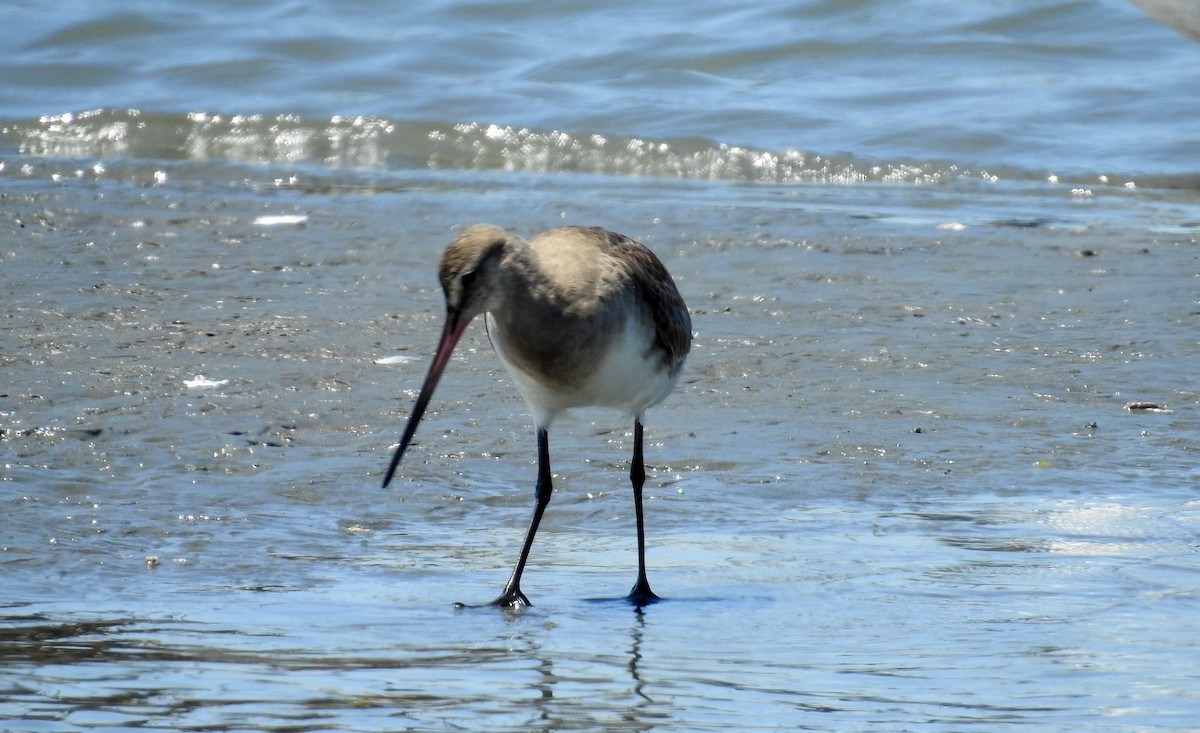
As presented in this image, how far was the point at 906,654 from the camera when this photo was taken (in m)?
4.07

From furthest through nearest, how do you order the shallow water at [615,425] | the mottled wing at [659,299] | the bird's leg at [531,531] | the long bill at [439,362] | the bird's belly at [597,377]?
the mottled wing at [659,299] < the bird's belly at [597,377] < the bird's leg at [531,531] < the long bill at [439,362] < the shallow water at [615,425]

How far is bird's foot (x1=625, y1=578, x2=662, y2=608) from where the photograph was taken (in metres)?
4.64

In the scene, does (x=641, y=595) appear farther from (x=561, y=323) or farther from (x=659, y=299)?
(x=659, y=299)

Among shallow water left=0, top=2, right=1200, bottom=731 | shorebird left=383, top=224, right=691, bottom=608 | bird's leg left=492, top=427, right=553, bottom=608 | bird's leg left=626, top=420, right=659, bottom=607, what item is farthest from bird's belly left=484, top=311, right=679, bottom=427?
shallow water left=0, top=2, right=1200, bottom=731

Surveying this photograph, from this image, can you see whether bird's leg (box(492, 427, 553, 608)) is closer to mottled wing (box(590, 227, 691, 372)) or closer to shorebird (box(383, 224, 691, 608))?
shorebird (box(383, 224, 691, 608))

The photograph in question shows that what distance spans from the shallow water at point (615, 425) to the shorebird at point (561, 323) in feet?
1.52

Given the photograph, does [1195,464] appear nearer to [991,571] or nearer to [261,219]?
[991,571]

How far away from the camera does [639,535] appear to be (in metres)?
4.91

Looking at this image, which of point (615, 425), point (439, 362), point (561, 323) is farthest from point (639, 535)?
point (615, 425)

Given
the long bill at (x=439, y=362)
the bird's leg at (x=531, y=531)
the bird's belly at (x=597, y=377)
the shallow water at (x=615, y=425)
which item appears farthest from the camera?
the bird's belly at (x=597, y=377)

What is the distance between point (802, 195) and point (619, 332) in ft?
21.9

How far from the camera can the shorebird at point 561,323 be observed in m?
4.43

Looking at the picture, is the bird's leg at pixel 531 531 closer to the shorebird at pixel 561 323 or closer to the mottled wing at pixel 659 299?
the shorebird at pixel 561 323

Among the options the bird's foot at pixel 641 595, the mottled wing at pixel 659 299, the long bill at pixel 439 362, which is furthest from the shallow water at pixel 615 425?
the mottled wing at pixel 659 299
